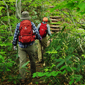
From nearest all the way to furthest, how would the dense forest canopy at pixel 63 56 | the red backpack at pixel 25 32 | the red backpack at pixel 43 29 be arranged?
the dense forest canopy at pixel 63 56
the red backpack at pixel 25 32
the red backpack at pixel 43 29

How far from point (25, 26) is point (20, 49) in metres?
0.76

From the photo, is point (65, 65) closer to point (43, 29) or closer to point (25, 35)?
point (25, 35)

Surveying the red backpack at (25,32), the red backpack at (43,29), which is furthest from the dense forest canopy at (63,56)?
the red backpack at (43,29)

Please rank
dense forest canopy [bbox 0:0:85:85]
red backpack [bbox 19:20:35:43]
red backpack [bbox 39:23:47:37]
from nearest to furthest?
dense forest canopy [bbox 0:0:85:85] → red backpack [bbox 19:20:35:43] → red backpack [bbox 39:23:47:37]

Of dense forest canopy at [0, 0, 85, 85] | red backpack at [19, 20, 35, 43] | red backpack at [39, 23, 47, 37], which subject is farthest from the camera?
red backpack at [39, 23, 47, 37]

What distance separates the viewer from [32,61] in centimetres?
347

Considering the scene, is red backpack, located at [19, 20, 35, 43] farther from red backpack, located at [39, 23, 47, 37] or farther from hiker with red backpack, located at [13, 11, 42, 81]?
red backpack, located at [39, 23, 47, 37]

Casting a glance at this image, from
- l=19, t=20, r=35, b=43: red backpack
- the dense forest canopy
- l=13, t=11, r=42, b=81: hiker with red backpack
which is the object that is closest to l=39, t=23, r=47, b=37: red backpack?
the dense forest canopy

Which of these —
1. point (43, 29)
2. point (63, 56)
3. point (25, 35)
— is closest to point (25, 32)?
point (25, 35)

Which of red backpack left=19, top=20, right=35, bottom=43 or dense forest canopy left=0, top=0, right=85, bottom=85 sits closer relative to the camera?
→ dense forest canopy left=0, top=0, right=85, bottom=85

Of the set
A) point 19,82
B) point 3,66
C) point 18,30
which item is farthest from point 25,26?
point 19,82

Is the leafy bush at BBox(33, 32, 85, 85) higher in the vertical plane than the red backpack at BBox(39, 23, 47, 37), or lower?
lower

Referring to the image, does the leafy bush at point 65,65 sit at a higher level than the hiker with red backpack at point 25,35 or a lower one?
lower

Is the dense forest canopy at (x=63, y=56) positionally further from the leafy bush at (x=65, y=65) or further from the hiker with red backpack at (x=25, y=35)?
the hiker with red backpack at (x=25, y=35)
